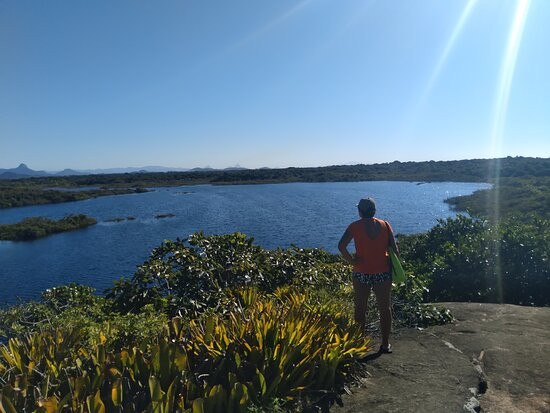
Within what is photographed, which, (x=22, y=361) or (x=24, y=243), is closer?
(x=22, y=361)

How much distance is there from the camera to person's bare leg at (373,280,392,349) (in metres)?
4.68

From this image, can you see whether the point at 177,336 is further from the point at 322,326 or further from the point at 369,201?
the point at 369,201

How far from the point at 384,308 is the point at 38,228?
3853 centimetres

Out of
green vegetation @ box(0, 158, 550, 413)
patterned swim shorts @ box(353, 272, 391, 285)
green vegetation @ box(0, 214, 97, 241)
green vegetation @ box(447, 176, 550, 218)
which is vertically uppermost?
patterned swim shorts @ box(353, 272, 391, 285)

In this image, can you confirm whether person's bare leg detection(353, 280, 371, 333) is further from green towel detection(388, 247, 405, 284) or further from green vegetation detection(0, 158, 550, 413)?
green towel detection(388, 247, 405, 284)

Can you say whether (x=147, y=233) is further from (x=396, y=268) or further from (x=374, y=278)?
(x=396, y=268)

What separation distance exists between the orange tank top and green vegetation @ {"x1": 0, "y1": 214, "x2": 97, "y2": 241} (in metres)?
36.9

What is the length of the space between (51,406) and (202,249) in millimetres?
5195

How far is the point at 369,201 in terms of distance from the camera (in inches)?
186

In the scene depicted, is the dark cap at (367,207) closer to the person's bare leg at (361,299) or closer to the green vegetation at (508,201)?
the person's bare leg at (361,299)

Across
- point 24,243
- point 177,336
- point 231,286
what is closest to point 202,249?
point 231,286

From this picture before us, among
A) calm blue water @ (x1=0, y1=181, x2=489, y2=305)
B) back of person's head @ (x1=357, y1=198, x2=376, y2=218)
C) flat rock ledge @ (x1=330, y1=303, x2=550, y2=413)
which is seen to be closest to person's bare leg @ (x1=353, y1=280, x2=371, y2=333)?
flat rock ledge @ (x1=330, y1=303, x2=550, y2=413)

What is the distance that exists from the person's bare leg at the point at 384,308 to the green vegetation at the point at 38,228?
121 ft

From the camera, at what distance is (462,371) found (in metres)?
4.17
